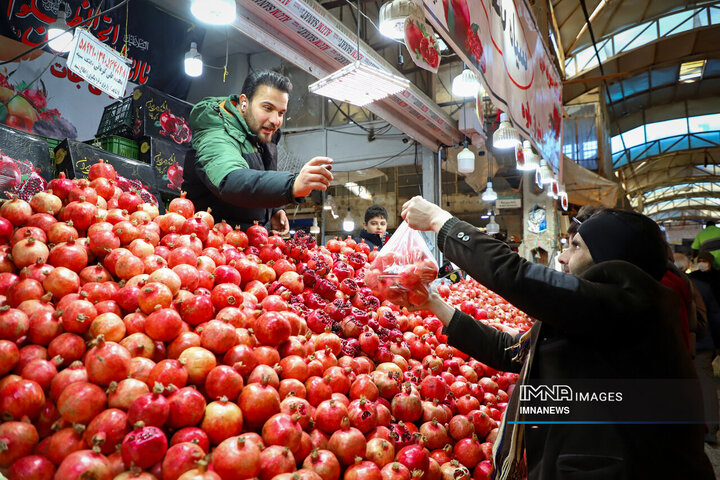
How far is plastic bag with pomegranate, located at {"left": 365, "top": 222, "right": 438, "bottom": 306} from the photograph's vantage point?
6.59 ft

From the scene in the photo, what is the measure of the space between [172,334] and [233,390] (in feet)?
1.03

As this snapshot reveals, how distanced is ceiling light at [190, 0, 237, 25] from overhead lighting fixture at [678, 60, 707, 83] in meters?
16.6

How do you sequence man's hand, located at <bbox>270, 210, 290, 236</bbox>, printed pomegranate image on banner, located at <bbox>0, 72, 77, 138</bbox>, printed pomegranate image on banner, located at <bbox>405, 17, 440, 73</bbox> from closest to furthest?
printed pomegranate image on banner, located at <bbox>405, 17, 440, 73</bbox> → man's hand, located at <bbox>270, 210, 290, 236</bbox> → printed pomegranate image on banner, located at <bbox>0, 72, 77, 138</bbox>

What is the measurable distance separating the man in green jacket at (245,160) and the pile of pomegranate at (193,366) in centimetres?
28

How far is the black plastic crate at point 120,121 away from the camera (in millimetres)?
4980

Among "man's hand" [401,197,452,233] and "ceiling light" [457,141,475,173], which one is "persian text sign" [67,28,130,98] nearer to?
"man's hand" [401,197,452,233]

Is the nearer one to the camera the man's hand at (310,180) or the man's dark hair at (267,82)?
the man's hand at (310,180)

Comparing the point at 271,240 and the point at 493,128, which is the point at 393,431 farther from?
the point at 493,128

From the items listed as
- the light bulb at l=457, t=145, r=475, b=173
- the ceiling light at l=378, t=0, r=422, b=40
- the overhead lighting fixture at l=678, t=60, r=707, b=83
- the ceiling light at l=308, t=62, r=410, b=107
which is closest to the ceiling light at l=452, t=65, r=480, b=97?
the light bulb at l=457, t=145, r=475, b=173

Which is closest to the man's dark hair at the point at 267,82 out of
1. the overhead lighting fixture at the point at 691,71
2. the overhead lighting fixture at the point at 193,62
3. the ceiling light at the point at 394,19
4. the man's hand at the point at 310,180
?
the man's hand at the point at 310,180

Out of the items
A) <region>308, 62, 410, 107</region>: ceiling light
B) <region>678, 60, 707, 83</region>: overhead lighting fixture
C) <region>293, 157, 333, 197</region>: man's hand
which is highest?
<region>678, 60, 707, 83</region>: overhead lighting fixture

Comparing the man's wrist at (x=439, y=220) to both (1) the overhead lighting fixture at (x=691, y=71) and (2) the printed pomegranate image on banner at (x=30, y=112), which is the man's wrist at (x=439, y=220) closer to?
(2) the printed pomegranate image on banner at (x=30, y=112)

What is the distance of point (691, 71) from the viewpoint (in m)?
15.6

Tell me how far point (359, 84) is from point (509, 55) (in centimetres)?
228
